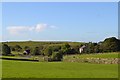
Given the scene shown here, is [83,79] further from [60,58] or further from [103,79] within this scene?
[60,58]

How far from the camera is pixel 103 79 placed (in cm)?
2523

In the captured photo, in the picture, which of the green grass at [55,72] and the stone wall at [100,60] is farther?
the stone wall at [100,60]

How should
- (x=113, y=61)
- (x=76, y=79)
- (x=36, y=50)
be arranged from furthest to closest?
(x=36, y=50) < (x=113, y=61) < (x=76, y=79)

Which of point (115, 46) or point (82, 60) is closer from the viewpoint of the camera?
point (82, 60)

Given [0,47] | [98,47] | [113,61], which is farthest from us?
[98,47]

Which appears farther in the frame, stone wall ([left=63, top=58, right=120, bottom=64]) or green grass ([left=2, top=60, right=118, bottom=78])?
stone wall ([left=63, top=58, right=120, bottom=64])

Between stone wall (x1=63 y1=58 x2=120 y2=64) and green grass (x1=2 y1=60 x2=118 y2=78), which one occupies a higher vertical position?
green grass (x1=2 y1=60 x2=118 y2=78)

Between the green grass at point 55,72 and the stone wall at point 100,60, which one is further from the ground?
the green grass at point 55,72

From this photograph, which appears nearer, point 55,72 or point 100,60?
point 55,72

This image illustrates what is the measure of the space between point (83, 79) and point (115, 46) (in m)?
86.7

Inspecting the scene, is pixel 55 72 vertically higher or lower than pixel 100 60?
higher

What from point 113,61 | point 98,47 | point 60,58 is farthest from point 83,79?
point 98,47

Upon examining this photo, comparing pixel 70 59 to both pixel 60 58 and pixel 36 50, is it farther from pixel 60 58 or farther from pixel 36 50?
pixel 36 50

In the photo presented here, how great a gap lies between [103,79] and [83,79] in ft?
6.77
